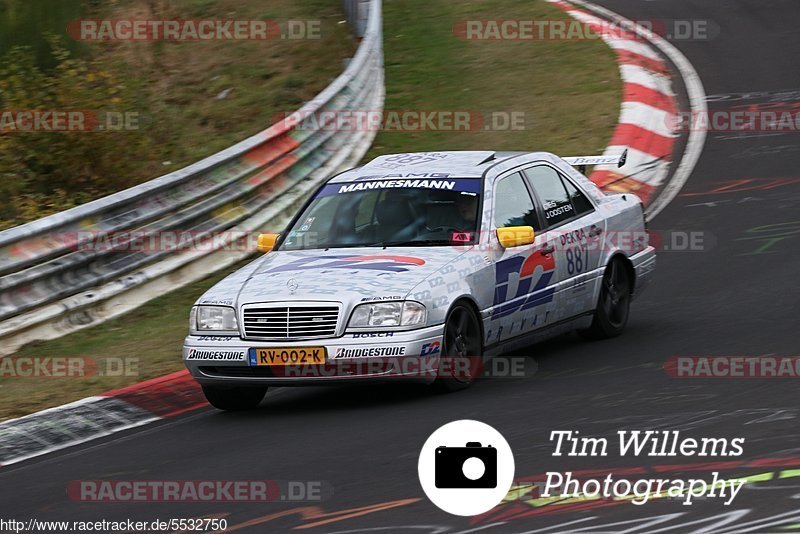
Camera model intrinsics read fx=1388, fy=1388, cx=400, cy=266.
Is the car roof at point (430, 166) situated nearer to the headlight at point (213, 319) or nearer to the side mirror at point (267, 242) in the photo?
the side mirror at point (267, 242)

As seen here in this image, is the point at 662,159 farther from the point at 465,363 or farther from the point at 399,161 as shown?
the point at 465,363

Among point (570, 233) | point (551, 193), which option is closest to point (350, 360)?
point (570, 233)

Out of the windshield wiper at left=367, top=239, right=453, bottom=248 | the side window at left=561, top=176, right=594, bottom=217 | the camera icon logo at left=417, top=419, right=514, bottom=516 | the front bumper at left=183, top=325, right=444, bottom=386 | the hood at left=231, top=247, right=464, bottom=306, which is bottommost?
the camera icon logo at left=417, top=419, right=514, bottom=516

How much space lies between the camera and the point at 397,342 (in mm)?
7984

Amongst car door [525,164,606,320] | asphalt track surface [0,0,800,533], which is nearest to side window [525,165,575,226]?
car door [525,164,606,320]

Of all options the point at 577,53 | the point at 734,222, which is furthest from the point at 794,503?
the point at 577,53

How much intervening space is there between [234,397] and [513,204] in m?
2.31

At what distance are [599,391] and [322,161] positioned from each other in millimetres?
7232

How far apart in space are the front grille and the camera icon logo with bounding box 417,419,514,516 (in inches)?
53.0

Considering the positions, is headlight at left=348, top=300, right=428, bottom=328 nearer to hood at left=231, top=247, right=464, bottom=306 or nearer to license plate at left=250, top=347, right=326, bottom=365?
hood at left=231, top=247, right=464, bottom=306

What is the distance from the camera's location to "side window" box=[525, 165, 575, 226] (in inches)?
381

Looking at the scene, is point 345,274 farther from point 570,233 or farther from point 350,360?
point 570,233

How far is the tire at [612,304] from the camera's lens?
32.9ft

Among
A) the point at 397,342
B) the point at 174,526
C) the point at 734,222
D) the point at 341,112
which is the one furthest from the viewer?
the point at 341,112
